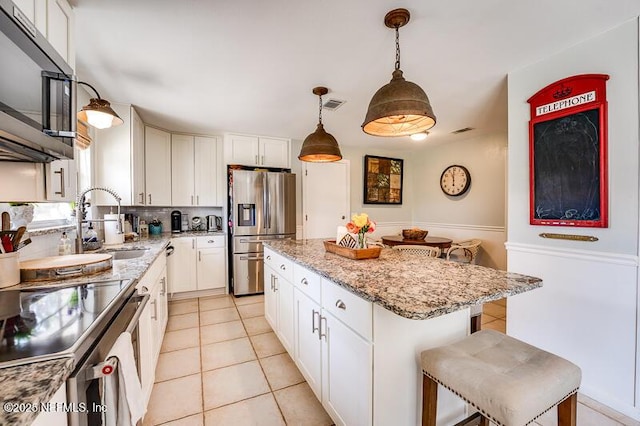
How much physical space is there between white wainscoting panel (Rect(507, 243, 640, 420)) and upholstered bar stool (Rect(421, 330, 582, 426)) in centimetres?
109

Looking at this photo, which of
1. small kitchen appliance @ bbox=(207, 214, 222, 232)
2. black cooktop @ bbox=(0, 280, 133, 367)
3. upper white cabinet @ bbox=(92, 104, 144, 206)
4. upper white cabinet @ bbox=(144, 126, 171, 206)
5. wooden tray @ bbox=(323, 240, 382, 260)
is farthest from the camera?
small kitchen appliance @ bbox=(207, 214, 222, 232)

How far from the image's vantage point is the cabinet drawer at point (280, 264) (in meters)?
2.19

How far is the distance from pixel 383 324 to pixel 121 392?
1.00 metres

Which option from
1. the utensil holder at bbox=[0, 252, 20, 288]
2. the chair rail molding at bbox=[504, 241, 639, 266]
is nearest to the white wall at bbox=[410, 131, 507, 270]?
the chair rail molding at bbox=[504, 241, 639, 266]

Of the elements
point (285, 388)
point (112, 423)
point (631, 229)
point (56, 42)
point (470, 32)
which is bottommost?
point (285, 388)

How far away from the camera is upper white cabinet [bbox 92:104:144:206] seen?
2.92m

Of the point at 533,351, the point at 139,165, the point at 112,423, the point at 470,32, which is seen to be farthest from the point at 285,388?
the point at 139,165

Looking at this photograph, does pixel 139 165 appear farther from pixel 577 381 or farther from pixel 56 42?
pixel 577 381

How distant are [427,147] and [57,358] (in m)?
5.42

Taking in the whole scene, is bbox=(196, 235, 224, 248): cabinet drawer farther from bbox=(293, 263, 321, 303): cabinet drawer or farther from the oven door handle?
the oven door handle

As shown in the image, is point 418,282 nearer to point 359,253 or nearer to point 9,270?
point 359,253

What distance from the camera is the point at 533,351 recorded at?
118cm

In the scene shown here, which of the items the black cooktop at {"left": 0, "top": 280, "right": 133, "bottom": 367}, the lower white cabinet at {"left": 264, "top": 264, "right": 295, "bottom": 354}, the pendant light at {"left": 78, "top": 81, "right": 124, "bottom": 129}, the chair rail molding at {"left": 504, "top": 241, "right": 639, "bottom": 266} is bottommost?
the lower white cabinet at {"left": 264, "top": 264, "right": 295, "bottom": 354}

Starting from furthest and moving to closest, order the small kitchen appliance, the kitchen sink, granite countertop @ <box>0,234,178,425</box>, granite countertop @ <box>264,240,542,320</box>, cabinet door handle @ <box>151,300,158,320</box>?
the small kitchen appliance
the kitchen sink
cabinet door handle @ <box>151,300,158,320</box>
granite countertop @ <box>264,240,542,320</box>
granite countertop @ <box>0,234,178,425</box>
